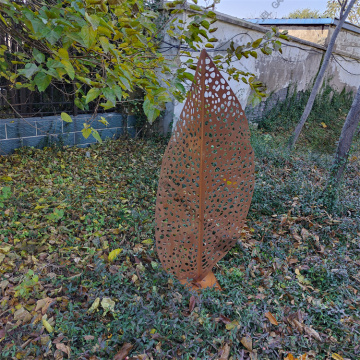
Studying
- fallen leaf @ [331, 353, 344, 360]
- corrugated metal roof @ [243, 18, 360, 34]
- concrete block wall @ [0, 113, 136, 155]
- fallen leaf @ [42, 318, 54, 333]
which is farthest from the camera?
corrugated metal roof @ [243, 18, 360, 34]

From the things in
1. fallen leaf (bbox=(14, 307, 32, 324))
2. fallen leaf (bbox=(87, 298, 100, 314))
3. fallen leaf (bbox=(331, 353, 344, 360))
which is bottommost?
fallen leaf (bbox=(331, 353, 344, 360))

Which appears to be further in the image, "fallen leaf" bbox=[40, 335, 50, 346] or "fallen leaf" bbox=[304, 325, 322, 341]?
"fallen leaf" bbox=[304, 325, 322, 341]

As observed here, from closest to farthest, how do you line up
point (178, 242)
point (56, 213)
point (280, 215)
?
point (178, 242)
point (56, 213)
point (280, 215)

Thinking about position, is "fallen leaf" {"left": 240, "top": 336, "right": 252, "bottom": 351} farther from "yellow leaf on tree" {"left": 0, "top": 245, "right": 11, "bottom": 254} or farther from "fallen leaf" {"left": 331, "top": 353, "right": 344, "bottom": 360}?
"yellow leaf on tree" {"left": 0, "top": 245, "right": 11, "bottom": 254}

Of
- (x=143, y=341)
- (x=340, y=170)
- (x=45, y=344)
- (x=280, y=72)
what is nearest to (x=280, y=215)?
(x=340, y=170)

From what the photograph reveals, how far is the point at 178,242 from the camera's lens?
240cm

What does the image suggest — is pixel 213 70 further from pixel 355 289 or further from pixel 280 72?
pixel 280 72

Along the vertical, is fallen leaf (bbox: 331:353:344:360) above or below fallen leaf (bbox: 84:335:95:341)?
below

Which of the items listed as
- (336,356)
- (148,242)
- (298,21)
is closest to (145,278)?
(148,242)

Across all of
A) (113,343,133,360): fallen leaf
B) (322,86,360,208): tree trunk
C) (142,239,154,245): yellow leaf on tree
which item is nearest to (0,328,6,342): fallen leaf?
(113,343,133,360): fallen leaf

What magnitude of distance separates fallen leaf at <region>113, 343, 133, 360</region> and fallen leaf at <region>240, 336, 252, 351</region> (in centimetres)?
74

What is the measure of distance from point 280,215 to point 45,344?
→ 2.74 metres

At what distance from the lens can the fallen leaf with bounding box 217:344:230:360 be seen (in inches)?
75.6

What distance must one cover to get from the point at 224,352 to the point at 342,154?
10.2 feet
